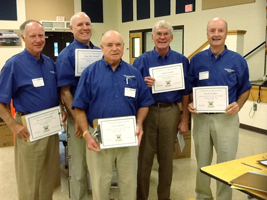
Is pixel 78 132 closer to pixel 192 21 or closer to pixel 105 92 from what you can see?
pixel 105 92

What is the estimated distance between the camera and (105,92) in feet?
6.77

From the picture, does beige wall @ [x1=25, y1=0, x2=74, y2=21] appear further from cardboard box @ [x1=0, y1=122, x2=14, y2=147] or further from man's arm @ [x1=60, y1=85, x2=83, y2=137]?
man's arm @ [x1=60, y1=85, x2=83, y2=137]

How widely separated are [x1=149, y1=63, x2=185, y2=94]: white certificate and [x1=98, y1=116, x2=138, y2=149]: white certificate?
0.59 metres

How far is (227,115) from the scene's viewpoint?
247cm

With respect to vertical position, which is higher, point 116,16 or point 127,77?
point 116,16

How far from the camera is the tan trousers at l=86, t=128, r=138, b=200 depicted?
2135 millimetres

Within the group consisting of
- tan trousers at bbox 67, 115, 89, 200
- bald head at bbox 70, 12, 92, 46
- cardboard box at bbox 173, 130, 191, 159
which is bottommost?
cardboard box at bbox 173, 130, 191, 159

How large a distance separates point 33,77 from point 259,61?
581cm

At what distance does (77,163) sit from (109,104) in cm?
88

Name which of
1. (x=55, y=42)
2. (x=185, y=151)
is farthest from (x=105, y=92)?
(x=55, y=42)

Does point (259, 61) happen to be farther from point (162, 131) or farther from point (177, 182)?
point (162, 131)

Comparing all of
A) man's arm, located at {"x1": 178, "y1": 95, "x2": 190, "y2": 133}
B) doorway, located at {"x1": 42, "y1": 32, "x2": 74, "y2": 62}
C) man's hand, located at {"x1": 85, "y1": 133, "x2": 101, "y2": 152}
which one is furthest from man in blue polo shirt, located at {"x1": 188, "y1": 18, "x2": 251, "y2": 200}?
doorway, located at {"x1": 42, "y1": 32, "x2": 74, "y2": 62}

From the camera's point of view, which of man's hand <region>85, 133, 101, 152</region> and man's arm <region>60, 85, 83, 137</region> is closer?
man's hand <region>85, 133, 101, 152</region>

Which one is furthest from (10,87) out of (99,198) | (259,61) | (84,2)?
(84,2)
